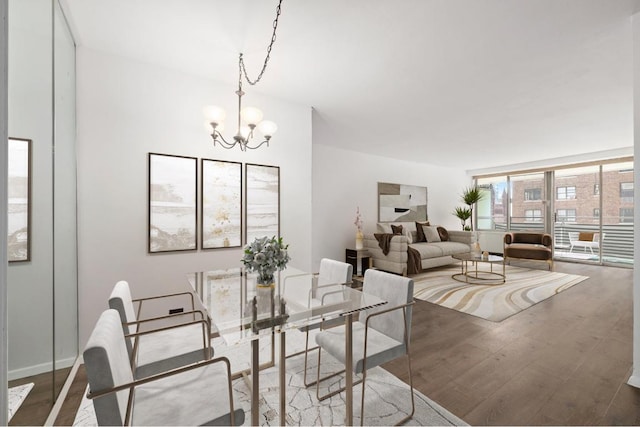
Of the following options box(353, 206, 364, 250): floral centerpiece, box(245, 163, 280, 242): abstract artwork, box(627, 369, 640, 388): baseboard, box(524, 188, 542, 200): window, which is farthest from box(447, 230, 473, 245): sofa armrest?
box(245, 163, 280, 242): abstract artwork

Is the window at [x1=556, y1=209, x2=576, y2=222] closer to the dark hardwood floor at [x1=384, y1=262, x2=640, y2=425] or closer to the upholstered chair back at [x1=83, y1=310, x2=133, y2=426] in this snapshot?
the dark hardwood floor at [x1=384, y1=262, x2=640, y2=425]

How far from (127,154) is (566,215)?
8652 mm

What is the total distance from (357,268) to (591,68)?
13.1ft

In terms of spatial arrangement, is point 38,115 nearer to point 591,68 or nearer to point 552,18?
point 552,18

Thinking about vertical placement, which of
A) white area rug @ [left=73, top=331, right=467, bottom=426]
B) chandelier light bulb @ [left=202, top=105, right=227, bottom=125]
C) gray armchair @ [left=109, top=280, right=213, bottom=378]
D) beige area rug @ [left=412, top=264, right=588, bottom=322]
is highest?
chandelier light bulb @ [left=202, top=105, right=227, bottom=125]

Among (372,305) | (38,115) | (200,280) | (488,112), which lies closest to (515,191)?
(488,112)

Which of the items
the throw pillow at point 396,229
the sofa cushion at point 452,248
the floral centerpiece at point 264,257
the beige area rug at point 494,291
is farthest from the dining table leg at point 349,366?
the sofa cushion at point 452,248

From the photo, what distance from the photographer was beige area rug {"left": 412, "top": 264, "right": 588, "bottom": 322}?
3.30 metres

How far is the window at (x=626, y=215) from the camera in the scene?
5482mm

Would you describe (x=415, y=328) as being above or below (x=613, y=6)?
below

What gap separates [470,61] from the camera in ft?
7.64

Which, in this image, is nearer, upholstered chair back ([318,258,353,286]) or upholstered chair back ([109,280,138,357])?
upholstered chair back ([109,280,138,357])

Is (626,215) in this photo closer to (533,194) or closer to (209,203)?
(533,194)

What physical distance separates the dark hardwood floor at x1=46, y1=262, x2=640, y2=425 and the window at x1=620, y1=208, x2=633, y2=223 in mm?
3381
